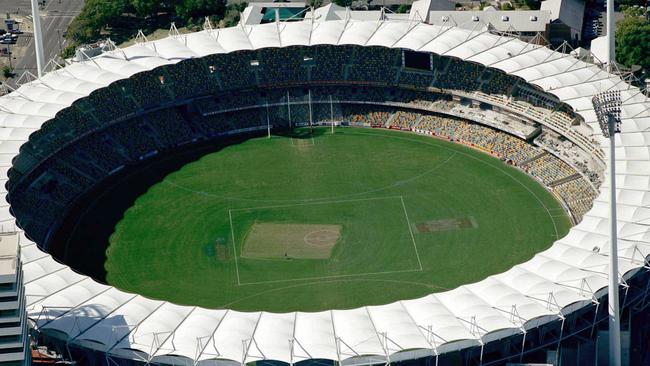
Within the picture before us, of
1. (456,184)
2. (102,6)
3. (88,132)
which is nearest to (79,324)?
(88,132)

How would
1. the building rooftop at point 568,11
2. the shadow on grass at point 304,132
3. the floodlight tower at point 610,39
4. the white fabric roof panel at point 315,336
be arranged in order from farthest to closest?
1. the building rooftop at point 568,11
2. the shadow on grass at point 304,132
3. the floodlight tower at point 610,39
4. the white fabric roof panel at point 315,336

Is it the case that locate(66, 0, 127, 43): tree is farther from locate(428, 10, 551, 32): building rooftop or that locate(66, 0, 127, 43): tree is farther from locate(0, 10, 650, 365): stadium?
locate(428, 10, 551, 32): building rooftop

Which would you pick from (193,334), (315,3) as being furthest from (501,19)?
(193,334)

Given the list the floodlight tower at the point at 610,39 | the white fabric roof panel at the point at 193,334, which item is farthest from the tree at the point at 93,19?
the white fabric roof panel at the point at 193,334

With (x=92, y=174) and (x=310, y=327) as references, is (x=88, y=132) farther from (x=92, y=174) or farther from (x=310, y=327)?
(x=310, y=327)

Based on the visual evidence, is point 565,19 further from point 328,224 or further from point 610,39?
point 328,224

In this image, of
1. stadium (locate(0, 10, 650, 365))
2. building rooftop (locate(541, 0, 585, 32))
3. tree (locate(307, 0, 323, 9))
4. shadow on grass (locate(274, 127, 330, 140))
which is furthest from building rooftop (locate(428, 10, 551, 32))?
shadow on grass (locate(274, 127, 330, 140))

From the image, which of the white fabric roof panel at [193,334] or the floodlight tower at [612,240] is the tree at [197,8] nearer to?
the white fabric roof panel at [193,334]
